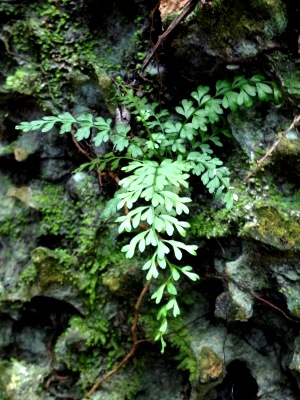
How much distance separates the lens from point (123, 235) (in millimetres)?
3275

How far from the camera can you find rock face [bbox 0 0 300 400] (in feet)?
8.87

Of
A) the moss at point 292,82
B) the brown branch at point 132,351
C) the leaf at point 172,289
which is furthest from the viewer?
the brown branch at point 132,351

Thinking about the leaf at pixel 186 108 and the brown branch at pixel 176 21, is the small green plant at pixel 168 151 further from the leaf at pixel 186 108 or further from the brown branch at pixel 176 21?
the brown branch at pixel 176 21

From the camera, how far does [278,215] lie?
8.57 ft

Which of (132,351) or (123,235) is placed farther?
(123,235)

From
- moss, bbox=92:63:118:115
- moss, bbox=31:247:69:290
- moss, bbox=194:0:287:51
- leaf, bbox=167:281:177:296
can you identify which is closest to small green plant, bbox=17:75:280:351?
leaf, bbox=167:281:177:296

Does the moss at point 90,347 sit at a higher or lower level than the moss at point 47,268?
lower

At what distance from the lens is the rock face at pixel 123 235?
8.87 feet

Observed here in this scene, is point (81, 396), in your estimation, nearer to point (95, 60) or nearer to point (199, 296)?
point (199, 296)

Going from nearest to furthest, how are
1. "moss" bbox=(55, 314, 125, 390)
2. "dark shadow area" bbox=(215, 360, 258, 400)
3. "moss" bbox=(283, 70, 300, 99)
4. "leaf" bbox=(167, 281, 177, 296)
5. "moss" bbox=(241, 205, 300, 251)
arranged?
"leaf" bbox=(167, 281, 177, 296), "moss" bbox=(241, 205, 300, 251), "moss" bbox=(283, 70, 300, 99), "dark shadow area" bbox=(215, 360, 258, 400), "moss" bbox=(55, 314, 125, 390)

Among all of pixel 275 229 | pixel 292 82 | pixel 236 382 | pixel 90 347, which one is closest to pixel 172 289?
pixel 275 229

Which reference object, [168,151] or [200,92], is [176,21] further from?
[168,151]

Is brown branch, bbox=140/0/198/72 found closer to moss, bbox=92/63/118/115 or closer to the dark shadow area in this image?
moss, bbox=92/63/118/115

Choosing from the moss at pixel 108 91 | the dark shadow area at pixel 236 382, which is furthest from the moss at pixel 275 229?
the moss at pixel 108 91
